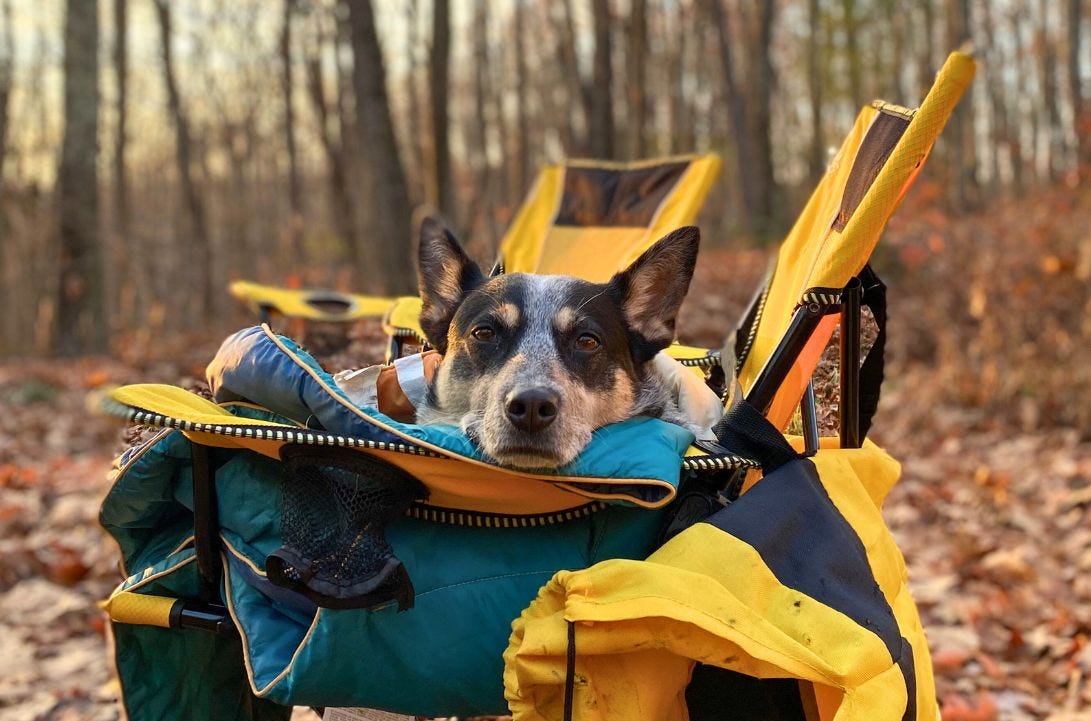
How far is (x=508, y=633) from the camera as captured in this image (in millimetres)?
2010

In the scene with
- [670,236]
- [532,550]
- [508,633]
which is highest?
[670,236]

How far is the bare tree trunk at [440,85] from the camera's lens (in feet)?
34.3

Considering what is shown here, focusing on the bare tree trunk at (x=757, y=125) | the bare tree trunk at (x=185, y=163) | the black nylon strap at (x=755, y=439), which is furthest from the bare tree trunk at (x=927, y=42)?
the black nylon strap at (x=755, y=439)

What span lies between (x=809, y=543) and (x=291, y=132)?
20348 mm

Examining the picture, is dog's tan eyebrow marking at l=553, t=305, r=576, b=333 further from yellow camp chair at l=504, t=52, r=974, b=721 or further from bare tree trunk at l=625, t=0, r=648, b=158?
bare tree trunk at l=625, t=0, r=648, b=158

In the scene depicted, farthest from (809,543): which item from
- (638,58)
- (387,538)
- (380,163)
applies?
(638,58)

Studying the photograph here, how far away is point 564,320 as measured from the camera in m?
2.65

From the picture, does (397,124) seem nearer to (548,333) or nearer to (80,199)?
(80,199)

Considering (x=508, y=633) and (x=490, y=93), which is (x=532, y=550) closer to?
(x=508, y=633)

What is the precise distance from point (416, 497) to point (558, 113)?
1307 inches

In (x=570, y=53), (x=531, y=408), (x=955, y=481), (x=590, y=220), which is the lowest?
(x=955, y=481)

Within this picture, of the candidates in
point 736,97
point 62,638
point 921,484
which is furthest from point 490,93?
point 62,638

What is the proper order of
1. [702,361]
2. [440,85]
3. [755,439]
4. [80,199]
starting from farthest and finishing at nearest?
1. [80,199]
2. [440,85]
3. [702,361]
4. [755,439]

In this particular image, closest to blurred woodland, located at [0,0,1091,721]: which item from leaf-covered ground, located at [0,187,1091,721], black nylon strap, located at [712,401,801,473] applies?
leaf-covered ground, located at [0,187,1091,721]
